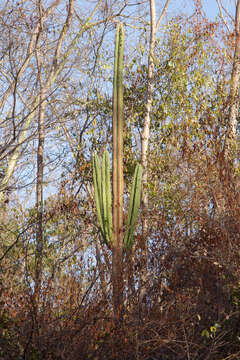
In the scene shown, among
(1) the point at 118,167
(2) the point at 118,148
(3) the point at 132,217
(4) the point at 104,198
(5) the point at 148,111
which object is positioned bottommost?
(3) the point at 132,217

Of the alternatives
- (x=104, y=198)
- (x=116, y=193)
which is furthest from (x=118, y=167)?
(x=104, y=198)

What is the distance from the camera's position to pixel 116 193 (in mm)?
7340

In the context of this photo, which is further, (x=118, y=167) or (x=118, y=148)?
(x=118, y=148)

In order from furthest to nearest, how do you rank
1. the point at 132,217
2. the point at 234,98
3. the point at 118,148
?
1. the point at 234,98
2. the point at 118,148
3. the point at 132,217

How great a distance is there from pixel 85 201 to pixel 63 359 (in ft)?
16.0

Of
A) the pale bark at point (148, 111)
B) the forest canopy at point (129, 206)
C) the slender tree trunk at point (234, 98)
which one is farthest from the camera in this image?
the pale bark at point (148, 111)

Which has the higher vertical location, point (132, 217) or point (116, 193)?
point (116, 193)

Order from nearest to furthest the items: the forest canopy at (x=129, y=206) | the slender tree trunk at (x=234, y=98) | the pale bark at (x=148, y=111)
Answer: the forest canopy at (x=129, y=206) < the slender tree trunk at (x=234, y=98) < the pale bark at (x=148, y=111)

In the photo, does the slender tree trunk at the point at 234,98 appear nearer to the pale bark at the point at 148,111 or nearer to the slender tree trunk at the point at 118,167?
the pale bark at the point at 148,111

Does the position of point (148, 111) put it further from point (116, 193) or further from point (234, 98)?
point (116, 193)

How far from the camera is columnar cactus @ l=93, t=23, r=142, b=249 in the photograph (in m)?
7.09

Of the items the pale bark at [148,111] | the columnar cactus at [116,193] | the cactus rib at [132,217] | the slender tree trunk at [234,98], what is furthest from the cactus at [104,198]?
the slender tree trunk at [234,98]

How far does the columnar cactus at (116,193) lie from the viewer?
7.09 m

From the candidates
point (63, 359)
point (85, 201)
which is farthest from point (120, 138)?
point (63, 359)
